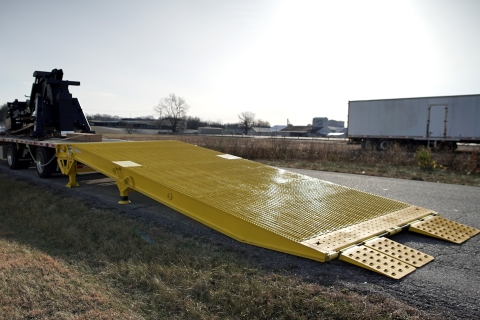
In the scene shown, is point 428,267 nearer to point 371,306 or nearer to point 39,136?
point 371,306

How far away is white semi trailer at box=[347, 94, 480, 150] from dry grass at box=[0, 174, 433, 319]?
18.8 m

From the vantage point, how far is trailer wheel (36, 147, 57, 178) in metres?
9.09

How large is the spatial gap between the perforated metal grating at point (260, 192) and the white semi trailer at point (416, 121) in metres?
15.8

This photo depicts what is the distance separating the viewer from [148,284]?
3371 mm

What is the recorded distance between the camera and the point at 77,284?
3.40 metres

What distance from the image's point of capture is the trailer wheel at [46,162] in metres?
9.09

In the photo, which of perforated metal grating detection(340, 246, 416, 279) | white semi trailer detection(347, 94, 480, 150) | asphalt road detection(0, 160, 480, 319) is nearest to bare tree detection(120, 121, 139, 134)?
white semi trailer detection(347, 94, 480, 150)

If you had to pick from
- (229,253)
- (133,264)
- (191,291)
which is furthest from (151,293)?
(229,253)

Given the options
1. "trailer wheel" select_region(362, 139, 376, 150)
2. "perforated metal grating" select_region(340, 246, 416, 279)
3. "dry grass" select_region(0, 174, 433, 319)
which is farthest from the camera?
"trailer wheel" select_region(362, 139, 376, 150)

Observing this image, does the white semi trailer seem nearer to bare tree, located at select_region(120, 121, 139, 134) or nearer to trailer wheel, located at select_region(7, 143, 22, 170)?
trailer wheel, located at select_region(7, 143, 22, 170)

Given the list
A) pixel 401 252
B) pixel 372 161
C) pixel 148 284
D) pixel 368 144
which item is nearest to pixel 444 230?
pixel 401 252

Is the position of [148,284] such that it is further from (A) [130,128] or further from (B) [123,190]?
(A) [130,128]

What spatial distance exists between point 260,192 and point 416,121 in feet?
67.0

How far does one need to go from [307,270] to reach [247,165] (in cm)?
402
